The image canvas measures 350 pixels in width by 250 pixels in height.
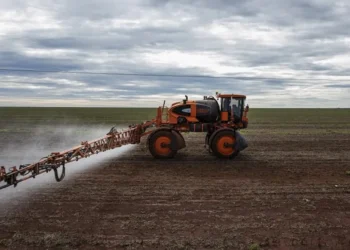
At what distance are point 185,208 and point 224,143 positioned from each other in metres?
7.06

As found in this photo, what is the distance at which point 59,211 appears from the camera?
899 centimetres

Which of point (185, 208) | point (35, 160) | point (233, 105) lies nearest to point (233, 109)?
point (233, 105)

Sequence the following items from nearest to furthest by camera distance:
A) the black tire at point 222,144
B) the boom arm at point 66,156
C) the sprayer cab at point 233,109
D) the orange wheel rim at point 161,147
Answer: the boom arm at point 66,156 → the black tire at point 222,144 → the orange wheel rim at point 161,147 → the sprayer cab at point 233,109

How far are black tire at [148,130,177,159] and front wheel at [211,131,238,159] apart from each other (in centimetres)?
199

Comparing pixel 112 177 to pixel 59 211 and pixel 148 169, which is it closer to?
pixel 148 169

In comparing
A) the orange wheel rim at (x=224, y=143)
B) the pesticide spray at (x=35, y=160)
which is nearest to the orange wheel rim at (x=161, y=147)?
the orange wheel rim at (x=224, y=143)

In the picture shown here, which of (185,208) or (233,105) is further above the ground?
(233,105)

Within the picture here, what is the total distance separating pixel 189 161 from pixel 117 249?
29.8 ft

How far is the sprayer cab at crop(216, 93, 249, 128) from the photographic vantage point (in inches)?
646

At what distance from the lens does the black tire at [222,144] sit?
51.6ft

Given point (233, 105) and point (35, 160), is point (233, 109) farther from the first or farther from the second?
point (35, 160)

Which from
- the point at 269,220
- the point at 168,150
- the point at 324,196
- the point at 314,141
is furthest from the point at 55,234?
the point at 314,141

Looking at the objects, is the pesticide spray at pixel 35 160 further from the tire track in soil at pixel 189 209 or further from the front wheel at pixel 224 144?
the front wheel at pixel 224 144

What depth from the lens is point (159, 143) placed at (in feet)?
52.2
